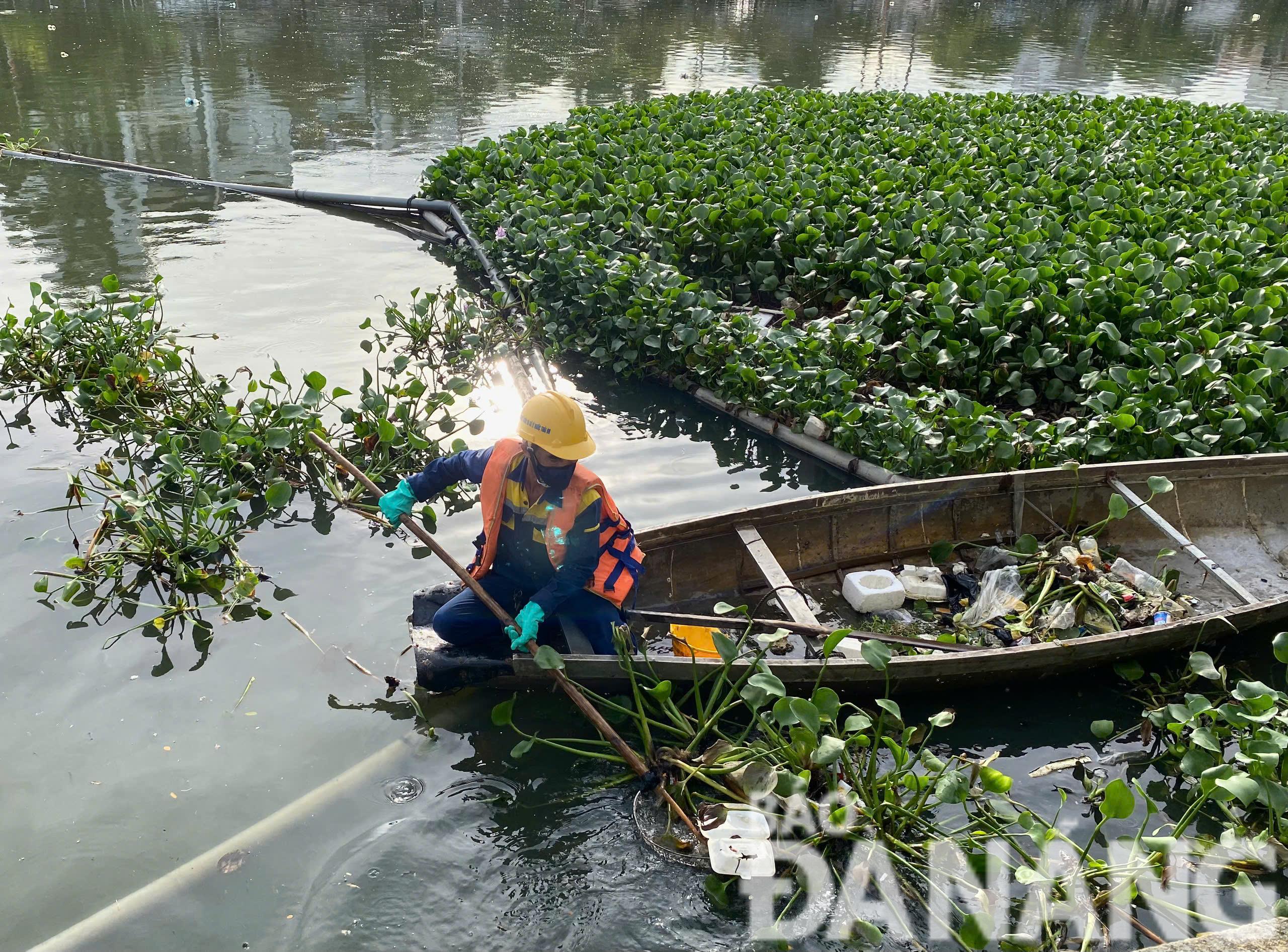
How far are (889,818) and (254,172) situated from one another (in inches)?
416

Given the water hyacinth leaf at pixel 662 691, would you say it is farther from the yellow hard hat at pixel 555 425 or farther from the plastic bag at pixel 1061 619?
the plastic bag at pixel 1061 619

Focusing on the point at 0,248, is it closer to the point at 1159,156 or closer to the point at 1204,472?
the point at 1204,472

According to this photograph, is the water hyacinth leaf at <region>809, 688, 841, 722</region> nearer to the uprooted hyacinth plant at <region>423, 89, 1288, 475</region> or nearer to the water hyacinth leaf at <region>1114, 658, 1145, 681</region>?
the water hyacinth leaf at <region>1114, 658, 1145, 681</region>

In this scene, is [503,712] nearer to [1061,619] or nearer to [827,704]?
[827,704]

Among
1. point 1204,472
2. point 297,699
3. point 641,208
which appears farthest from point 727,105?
point 297,699

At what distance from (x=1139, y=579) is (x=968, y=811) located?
1.78 metres

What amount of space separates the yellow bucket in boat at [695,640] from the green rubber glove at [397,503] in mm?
1180

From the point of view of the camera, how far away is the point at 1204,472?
508cm

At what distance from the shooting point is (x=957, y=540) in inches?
198

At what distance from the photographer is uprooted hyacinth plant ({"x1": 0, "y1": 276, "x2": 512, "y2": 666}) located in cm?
473

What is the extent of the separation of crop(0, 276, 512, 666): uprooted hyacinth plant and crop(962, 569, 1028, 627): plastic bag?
2.73 meters

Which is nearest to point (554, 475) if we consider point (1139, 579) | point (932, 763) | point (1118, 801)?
point (932, 763)

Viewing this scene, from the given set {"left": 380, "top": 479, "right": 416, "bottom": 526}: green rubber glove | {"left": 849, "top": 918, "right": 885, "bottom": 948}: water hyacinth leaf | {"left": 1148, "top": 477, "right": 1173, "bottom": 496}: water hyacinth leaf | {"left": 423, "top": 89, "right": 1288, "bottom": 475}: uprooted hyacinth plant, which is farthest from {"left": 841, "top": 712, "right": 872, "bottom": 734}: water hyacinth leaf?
{"left": 423, "top": 89, "right": 1288, "bottom": 475}: uprooted hyacinth plant

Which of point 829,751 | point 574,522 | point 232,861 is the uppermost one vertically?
point 574,522
